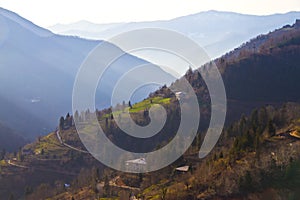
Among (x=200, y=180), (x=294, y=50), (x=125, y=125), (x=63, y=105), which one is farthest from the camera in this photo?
(x=63, y=105)

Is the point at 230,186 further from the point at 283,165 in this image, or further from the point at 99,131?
the point at 99,131

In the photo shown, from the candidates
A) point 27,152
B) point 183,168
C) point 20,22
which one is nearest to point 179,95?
point 27,152

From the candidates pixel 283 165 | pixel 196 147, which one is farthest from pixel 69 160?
pixel 283 165

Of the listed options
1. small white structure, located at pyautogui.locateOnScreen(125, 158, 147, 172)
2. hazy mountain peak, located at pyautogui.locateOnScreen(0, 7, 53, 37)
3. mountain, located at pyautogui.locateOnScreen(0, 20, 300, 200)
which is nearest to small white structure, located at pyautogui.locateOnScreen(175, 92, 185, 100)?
mountain, located at pyautogui.locateOnScreen(0, 20, 300, 200)

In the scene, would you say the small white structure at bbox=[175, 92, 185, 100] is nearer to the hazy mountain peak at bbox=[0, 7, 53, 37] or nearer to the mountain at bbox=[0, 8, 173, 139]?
the mountain at bbox=[0, 8, 173, 139]

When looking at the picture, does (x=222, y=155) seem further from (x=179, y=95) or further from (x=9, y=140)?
(x=9, y=140)
